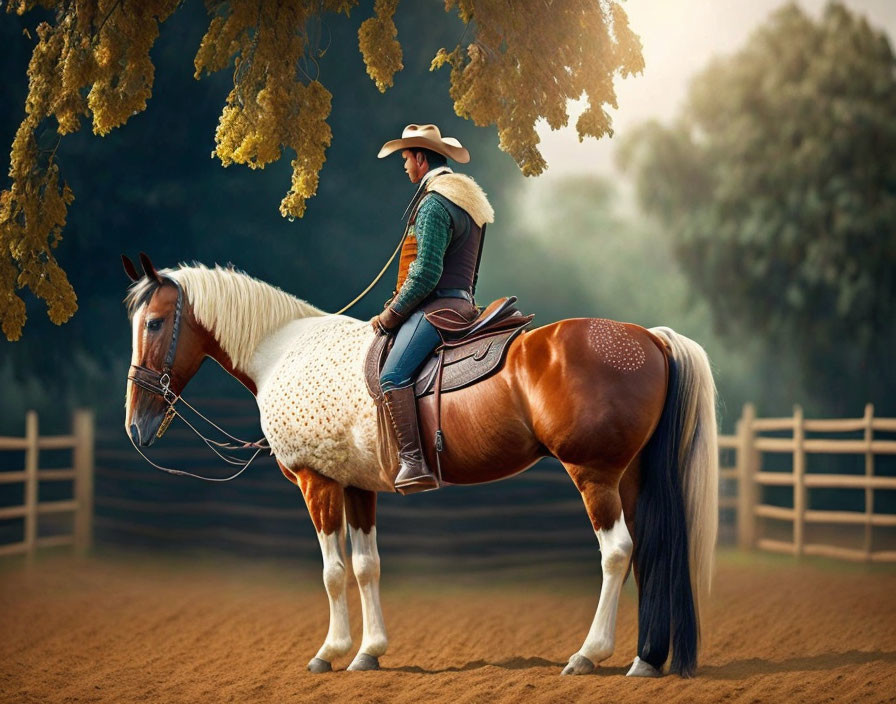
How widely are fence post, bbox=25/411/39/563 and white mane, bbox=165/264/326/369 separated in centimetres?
470

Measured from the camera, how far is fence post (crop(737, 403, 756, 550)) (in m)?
9.76

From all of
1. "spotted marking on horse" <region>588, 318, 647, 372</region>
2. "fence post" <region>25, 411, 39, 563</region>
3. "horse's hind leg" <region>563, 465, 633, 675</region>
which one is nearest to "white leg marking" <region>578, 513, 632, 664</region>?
"horse's hind leg" <region>563, 465, 633, 675</region>

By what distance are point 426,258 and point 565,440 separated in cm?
108

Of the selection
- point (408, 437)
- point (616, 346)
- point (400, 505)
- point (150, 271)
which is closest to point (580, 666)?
point (408, 437)

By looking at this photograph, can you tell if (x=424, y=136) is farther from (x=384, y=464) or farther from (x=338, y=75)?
(x=338, y=75)

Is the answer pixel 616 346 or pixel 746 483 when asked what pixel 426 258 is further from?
pixel 746 483

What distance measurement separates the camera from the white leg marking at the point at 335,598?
4621 millimetres

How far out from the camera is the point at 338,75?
11250 mm

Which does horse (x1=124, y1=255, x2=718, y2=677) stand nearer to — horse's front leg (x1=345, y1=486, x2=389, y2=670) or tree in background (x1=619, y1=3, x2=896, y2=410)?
horse's front leg (x1=345, y1=486, x2=389, y2=670)

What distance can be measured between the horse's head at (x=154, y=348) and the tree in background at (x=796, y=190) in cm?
944

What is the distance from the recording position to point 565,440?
4023 millimetres

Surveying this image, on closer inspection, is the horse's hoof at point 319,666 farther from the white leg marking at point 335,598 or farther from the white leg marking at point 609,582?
the white leg marking at point 609,582

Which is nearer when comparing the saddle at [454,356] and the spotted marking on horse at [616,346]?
the spotted marking on horse at [616,346]

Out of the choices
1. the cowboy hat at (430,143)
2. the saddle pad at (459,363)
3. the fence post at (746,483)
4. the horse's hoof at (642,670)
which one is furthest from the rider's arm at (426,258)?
A: the fence post at (746,483)
